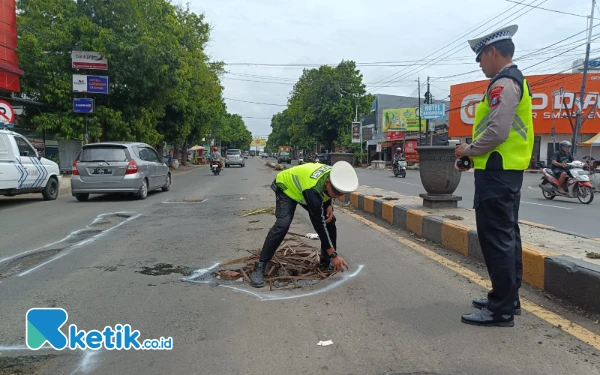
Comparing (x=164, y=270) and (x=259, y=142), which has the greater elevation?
(x=259, y=142)

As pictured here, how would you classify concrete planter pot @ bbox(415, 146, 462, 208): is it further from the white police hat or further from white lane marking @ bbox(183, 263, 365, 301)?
the white police hat

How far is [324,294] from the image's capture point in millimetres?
3936

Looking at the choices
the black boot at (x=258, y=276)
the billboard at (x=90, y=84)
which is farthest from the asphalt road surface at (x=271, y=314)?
the billboard at (x=90, y=84)

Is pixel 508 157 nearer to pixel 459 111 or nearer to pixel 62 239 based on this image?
pixel 62 239

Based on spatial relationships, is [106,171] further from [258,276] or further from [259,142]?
[259,142]

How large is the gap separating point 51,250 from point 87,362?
3.63 m

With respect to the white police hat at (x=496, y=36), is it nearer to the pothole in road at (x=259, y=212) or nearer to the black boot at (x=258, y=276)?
the black boot at (x=258, y=276)

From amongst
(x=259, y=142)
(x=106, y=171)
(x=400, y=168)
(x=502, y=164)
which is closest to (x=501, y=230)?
(x=502, y=164)

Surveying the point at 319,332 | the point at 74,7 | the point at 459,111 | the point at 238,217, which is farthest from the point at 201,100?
the point at 319,332

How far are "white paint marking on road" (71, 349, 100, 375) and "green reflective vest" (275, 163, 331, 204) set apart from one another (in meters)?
2.09

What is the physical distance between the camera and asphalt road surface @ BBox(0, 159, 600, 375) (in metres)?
2.67

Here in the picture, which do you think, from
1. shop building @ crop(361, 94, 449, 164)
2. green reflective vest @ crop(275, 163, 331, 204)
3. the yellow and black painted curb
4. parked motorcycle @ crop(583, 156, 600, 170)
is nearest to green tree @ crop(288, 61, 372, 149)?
shop building @ crop(361, 94, 449, 164)

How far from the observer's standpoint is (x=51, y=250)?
5.79 metres

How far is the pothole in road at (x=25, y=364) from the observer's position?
2.60m
